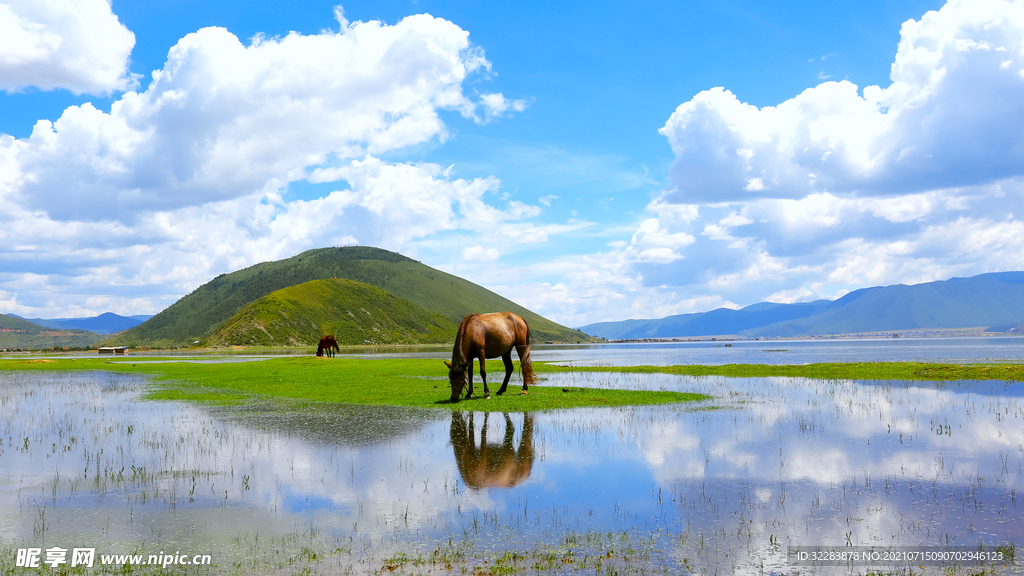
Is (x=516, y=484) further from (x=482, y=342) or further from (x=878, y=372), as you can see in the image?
(x=878, y=372)

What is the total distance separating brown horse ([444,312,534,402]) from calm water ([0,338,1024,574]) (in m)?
3.95

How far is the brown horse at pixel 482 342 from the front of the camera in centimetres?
2955

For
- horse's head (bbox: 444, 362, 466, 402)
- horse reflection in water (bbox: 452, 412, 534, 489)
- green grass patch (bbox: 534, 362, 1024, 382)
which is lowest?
green grass patch (bbox: 534, 362, 1024, 382)

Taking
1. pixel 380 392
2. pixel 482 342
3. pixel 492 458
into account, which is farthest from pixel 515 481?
pixel 380 392

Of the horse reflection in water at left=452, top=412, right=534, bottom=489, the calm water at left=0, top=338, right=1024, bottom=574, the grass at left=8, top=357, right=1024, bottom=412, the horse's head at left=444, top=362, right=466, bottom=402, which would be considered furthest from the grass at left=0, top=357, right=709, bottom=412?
the horse reflection in water at left=452, top=412, right=534, bottom=489

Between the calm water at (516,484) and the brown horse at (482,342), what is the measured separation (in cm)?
395

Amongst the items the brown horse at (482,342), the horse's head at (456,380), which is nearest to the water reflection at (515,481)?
the horse's head at (456,380)

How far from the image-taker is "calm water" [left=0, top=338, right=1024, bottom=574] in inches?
409

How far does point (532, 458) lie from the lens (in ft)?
A: 56.5

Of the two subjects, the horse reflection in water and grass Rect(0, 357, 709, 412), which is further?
grass Rect(0, 357, 709, 412)

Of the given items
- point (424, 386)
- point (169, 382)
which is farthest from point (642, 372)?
point (169, 382)

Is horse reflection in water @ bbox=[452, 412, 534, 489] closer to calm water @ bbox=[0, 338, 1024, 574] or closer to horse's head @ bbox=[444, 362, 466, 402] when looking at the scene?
calm water @ bbox=[0, 338, 1024, 574]

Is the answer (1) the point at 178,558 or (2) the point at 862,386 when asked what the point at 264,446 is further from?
(2) the point at 862,386

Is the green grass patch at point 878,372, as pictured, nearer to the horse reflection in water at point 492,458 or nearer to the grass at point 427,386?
the grass at point 427,386
